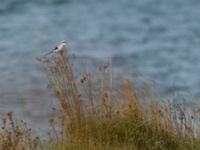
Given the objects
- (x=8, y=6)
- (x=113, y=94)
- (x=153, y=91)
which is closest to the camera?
(x=113, y=94)

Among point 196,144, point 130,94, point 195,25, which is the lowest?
point 196,144

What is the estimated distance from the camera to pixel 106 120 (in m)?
7.73

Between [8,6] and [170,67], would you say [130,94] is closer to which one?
[170,67]

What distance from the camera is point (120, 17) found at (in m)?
19.0

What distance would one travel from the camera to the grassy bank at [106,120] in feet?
24.5

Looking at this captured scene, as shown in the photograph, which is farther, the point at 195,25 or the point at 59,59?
the point at 195,25

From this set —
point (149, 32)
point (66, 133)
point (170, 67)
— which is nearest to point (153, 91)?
point (66, 133)

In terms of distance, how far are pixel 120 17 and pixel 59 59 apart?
11.5 meters

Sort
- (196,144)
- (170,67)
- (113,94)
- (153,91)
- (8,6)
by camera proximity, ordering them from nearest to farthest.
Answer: (196,144), (113,94), (153,91), (170,67), (8,6)

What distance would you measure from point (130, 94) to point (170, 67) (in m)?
8.70

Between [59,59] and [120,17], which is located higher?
[120,17]

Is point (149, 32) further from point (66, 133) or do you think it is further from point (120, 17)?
point (66, 133)

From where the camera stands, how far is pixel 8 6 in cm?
1833

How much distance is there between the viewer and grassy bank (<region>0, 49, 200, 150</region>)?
7457 millimetres
